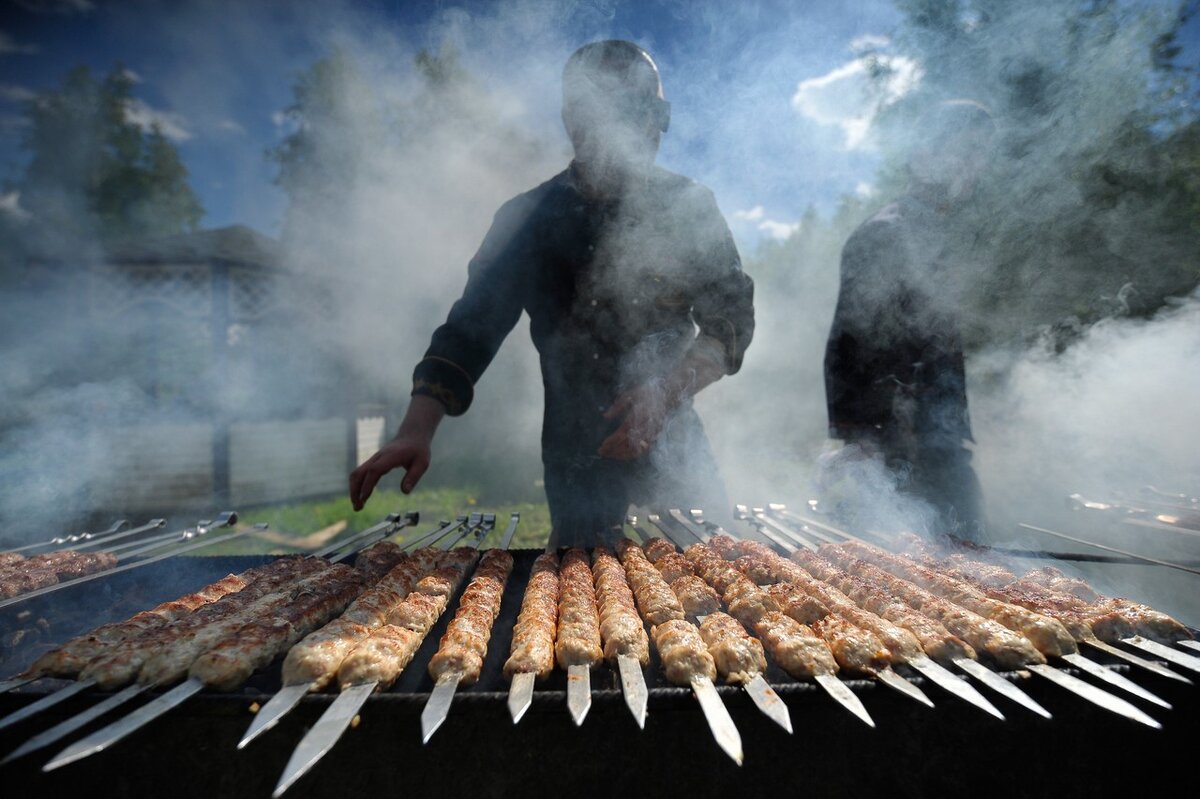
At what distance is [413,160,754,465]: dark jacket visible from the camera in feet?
13.7

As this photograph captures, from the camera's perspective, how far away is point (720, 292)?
4.22 meters

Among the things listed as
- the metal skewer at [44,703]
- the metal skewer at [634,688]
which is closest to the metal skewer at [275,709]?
the metal skewer at [44,703]

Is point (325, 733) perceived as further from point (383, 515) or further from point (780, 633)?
point (383, 515)

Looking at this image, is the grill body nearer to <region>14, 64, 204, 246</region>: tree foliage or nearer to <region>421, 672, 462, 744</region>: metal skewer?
<region>421, 672, 462, 744</region>: metal skewer

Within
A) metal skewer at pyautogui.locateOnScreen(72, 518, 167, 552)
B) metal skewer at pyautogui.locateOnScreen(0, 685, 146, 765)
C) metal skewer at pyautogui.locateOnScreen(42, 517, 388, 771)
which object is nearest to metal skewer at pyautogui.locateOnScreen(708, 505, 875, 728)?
metal skewer at pyautogui.locateOnScreen(42, 517, 388, 771)

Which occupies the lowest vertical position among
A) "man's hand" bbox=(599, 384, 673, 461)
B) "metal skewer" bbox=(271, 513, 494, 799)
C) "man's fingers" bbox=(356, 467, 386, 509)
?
"metal skewer" bbox=(271, 513, 494, 799)

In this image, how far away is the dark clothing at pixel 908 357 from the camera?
4.57 meters

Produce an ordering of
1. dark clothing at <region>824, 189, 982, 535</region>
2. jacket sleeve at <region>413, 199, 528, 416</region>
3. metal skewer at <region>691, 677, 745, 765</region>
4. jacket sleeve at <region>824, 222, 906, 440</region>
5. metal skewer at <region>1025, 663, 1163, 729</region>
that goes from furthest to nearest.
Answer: jacket sleeve at <region>824, 222, 906, 440</region>, dark clothing at <region>824, 189, 982, 535</region>, jacket sleeve at <region>413, 199, 528, 416</region>, metal skewer at <region>1025, 663, 1163, 729</region>, metal skewer at <region>691, 677, 745, 765</region>

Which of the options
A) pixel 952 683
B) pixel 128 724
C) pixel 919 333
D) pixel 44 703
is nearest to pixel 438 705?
pixel 128 724

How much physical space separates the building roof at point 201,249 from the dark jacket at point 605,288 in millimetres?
11001

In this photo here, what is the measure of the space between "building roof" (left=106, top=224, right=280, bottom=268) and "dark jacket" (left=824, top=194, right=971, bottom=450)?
40.7ft

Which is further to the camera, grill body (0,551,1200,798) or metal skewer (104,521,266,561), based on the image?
metal skewer (104,521,266,561)

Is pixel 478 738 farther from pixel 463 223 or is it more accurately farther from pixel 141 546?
pixel 463 223

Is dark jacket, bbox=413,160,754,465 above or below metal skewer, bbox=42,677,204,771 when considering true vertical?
above
